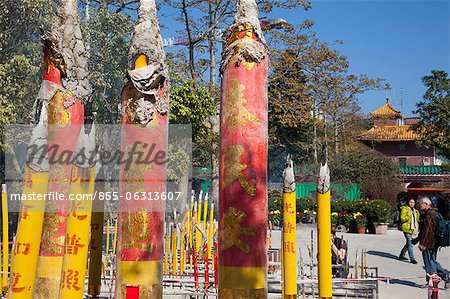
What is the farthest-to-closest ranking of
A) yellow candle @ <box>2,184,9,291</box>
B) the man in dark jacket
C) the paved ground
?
the paved ground < the man in dark jacket < yellow candle @ <box>2,184,9,291</box>

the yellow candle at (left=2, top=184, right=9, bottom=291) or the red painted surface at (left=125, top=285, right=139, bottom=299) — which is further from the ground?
the yellow candle at (left=2, top=184, right=9, bottom=291)

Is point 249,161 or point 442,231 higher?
point 249,161

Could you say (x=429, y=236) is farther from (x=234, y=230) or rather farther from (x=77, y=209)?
(x=77, y=209)

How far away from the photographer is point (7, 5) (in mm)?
13094

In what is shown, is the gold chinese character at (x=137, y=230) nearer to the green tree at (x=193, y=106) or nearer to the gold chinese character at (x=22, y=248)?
the gold chinese character at (x=22, y=248)

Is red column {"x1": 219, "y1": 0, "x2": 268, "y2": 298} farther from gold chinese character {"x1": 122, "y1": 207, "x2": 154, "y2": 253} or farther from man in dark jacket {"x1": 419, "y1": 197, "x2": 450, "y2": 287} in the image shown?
man in dark jacket {"x1": 419, "y1": 197, "x2": 450, "y2": 287}

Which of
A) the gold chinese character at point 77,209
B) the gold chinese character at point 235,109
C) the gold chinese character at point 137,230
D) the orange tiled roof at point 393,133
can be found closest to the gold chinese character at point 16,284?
the gold chinese character at point 77,209

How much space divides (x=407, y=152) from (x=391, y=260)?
25.8m

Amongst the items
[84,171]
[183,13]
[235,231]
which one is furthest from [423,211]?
[183,13]

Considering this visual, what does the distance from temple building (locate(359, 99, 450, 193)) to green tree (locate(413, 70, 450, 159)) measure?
13.6 feet

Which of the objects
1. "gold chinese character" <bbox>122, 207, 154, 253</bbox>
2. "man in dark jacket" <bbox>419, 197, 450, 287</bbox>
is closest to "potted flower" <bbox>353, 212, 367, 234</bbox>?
"man in dark jacket" <bbox>419, 197, 450, 287</bbox>

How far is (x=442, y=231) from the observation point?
9109 millimetres

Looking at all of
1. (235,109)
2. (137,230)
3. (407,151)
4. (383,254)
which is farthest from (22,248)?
(407,151)

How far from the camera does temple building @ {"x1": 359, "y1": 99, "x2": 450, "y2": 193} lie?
1262 inches
